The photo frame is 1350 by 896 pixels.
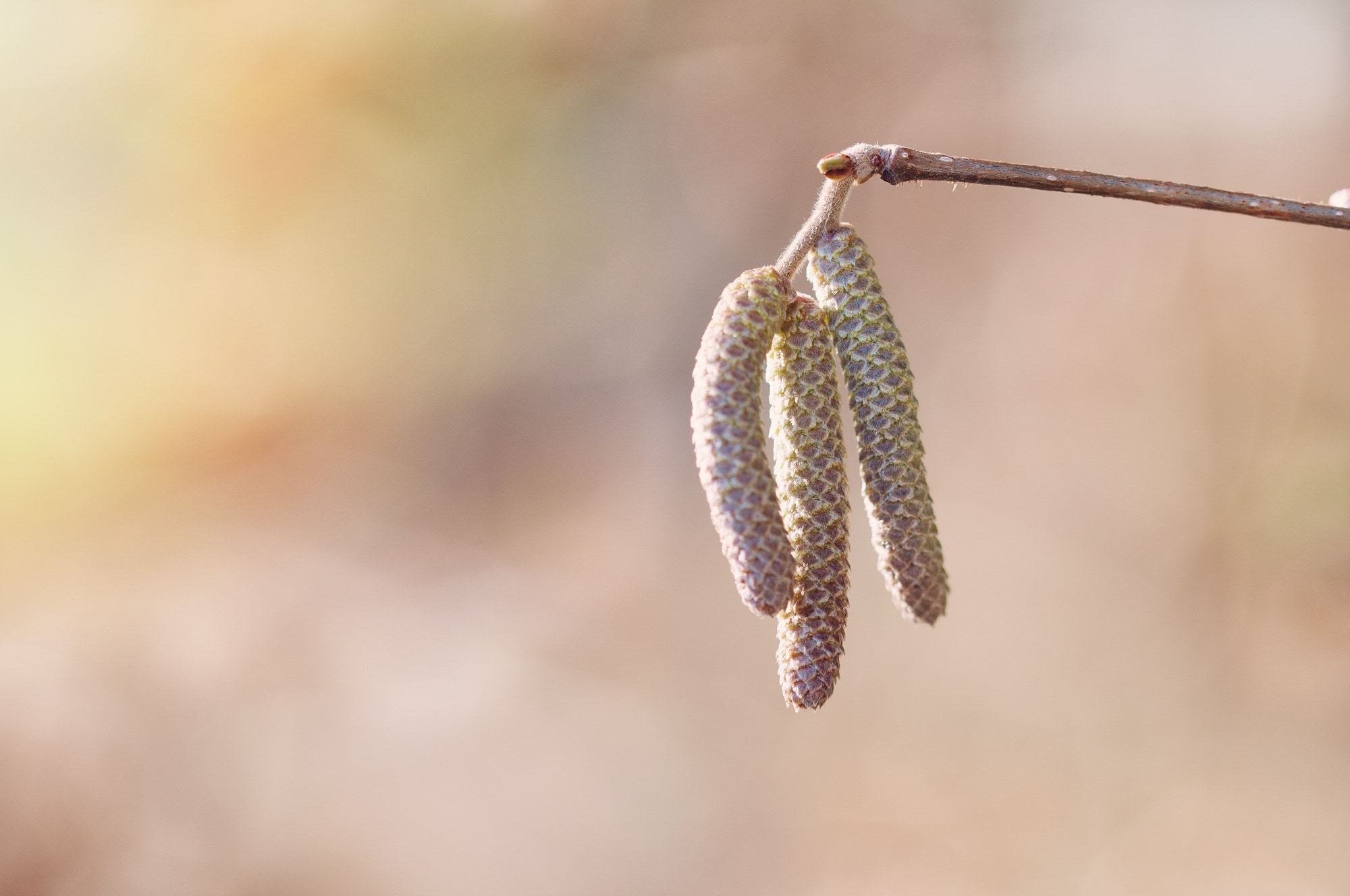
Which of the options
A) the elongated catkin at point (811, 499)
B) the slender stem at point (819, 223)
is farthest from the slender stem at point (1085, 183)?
the elongated catkin at point (811, 499)

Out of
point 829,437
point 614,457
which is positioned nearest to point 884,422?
point 829,437

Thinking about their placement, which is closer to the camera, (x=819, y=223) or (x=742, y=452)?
(x=742, y=452)

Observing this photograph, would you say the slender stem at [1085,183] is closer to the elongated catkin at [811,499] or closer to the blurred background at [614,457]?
the elongated catkin at [811,499]

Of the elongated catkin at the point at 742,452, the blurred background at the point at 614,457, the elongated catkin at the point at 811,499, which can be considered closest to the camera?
the elongated catkin at the point at 742,452

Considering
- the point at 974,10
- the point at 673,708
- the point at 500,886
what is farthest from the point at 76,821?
the point at 974,10

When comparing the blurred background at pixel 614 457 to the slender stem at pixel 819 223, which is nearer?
the slender stem at pixel 819 223

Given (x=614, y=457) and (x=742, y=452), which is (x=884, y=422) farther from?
(x=614, y=457)
